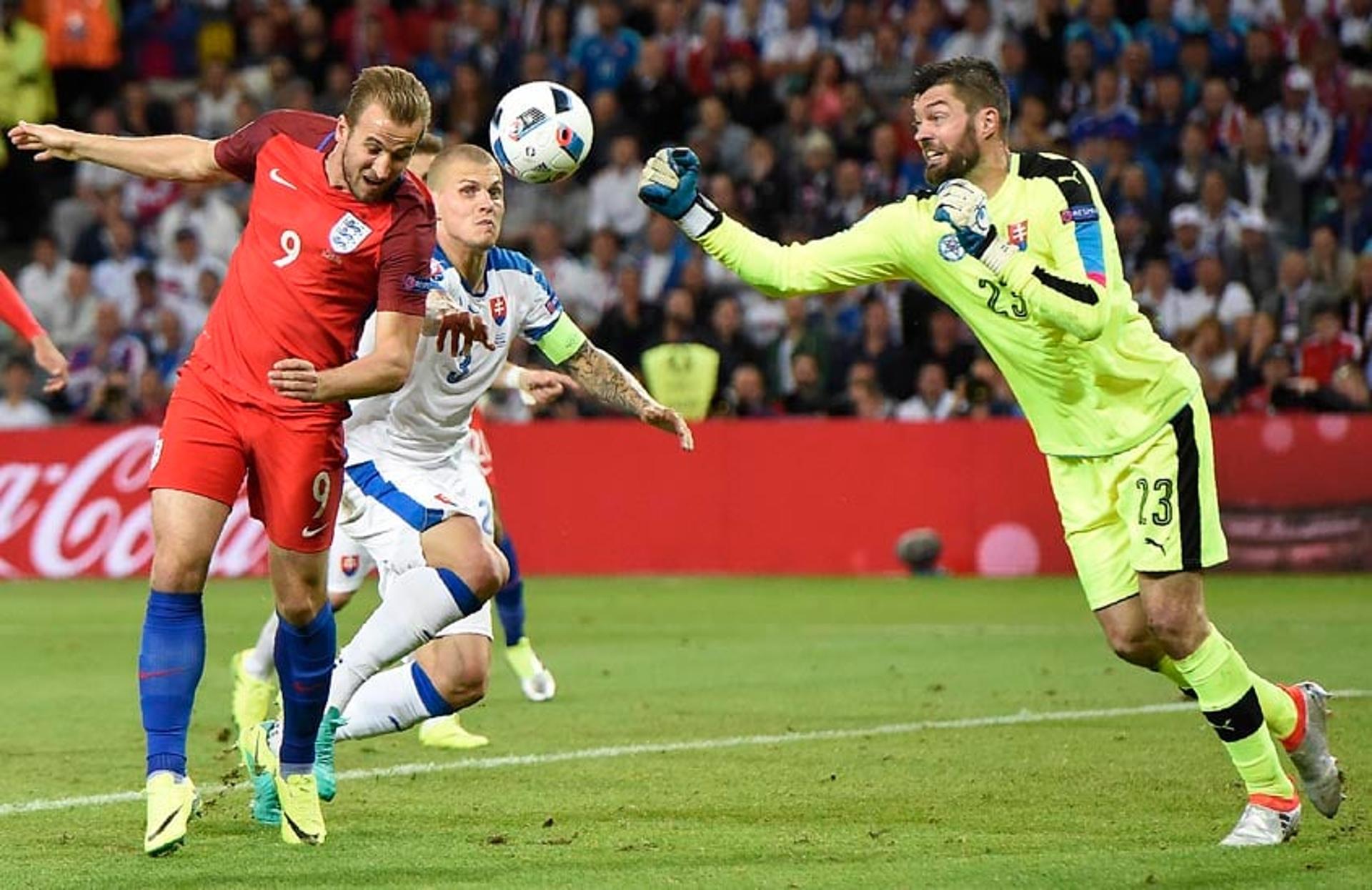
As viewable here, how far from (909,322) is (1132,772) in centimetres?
1129

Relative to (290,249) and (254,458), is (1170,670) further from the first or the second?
(290,249)

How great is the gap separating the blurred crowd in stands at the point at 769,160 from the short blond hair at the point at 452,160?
10.5 meters

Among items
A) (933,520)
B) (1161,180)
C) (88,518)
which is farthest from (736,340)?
(88,518)

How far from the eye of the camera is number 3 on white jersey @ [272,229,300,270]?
23.6 feet

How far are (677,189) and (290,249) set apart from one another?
1290 mm

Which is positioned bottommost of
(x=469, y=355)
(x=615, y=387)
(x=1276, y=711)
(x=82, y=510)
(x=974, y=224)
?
(x=82, y=510)

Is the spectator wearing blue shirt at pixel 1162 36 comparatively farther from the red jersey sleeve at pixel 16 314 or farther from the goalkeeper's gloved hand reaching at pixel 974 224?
the goalkeeper's gloved hand reaching at pixel 974 224

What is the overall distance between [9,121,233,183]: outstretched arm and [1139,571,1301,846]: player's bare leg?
3.28 meters

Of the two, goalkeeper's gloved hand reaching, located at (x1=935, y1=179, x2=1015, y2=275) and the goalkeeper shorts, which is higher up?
goalkeeper's gloved hand reaching, located at (x1=935, y1=179, x2=1015, y2=275)

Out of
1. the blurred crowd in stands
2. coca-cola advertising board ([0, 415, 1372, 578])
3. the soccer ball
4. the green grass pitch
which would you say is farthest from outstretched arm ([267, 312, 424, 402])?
the blurred crowd in stands

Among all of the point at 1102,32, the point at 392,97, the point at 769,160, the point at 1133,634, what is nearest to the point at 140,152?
the point at 392,97

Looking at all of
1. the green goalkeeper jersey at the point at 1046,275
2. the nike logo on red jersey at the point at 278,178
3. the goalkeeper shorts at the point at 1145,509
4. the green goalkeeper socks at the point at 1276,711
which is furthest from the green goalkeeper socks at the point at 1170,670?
the nike logo on red jersey at the point at 278,178

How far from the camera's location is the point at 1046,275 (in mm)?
7094

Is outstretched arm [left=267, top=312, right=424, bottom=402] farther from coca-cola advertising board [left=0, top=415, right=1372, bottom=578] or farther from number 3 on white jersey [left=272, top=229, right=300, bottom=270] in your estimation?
coca-cola advertising board [left=0, top=415, right=1372, bottom=578]
